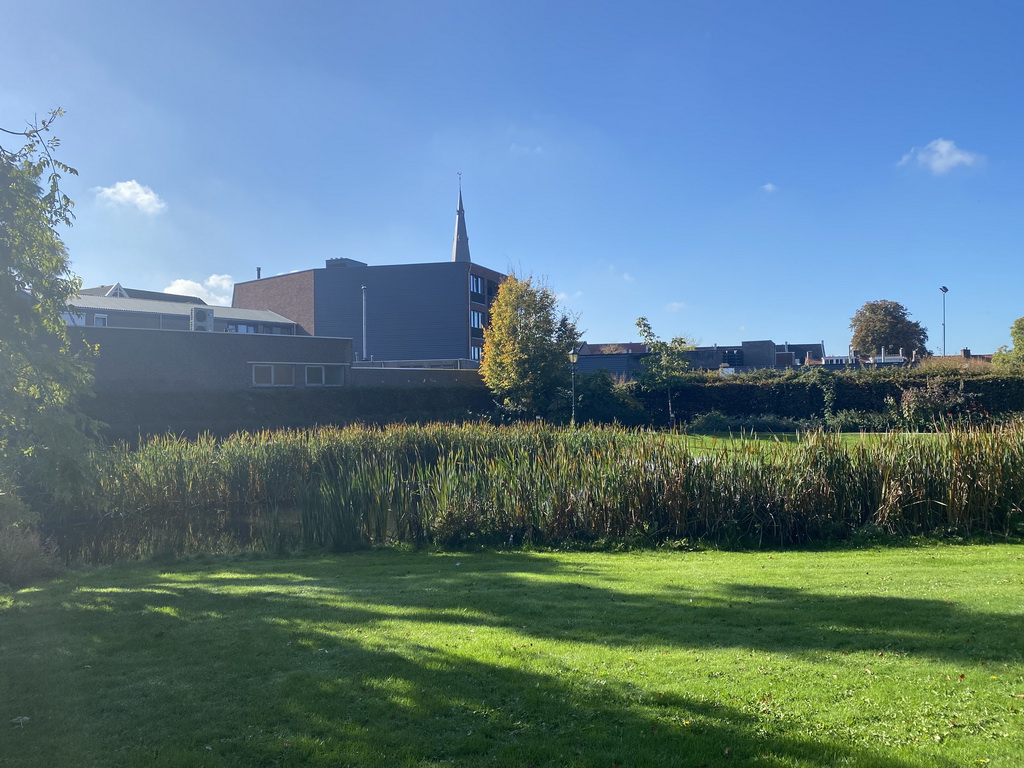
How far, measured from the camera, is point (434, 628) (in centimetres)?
596

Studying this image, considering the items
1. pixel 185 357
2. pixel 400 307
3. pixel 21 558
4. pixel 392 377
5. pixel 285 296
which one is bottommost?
pixel 21 558

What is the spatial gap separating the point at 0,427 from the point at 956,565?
32.2 ft

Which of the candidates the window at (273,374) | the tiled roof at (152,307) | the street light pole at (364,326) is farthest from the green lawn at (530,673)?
the street light pole at (364,326)

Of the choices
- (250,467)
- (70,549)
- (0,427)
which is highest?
(0,427)

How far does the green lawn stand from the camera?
372 cm

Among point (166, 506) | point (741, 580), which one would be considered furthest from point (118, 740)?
point (166, 506)

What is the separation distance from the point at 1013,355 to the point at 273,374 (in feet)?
108

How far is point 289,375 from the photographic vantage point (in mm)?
35438

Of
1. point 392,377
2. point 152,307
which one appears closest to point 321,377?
point 392,377

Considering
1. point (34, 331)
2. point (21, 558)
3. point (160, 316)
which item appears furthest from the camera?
point (160, 316)

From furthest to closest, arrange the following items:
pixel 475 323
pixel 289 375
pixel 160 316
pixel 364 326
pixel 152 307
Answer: pixel 475 323 → pixel 364 326 → pixel 152 307 → pixel 160 316 → pixel 289 375

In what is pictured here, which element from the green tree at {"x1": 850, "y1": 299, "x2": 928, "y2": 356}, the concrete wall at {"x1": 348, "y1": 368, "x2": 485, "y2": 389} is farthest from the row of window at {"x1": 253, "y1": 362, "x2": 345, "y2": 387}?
the green tree at {"x1": 850, "y1": 299, "x2": 928, "y2": 356}

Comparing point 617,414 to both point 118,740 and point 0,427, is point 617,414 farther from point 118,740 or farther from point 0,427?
point 118,740

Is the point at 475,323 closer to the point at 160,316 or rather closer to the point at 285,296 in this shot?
the point at 285,296
